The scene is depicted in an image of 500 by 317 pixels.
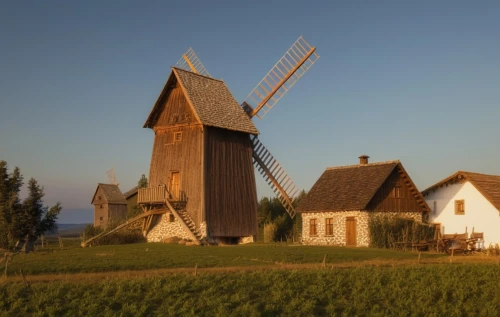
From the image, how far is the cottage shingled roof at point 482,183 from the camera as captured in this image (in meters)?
42.9

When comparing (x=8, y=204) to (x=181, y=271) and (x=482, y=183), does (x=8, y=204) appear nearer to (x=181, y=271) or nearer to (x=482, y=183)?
(x=181, y=271)

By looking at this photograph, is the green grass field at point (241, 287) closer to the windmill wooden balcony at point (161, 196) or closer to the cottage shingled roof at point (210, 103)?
the windmill wooden balcony at point (161, 196)

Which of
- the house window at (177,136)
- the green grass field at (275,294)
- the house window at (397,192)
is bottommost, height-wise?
the green grass field at (275,294)

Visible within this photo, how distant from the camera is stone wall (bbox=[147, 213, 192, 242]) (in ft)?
141

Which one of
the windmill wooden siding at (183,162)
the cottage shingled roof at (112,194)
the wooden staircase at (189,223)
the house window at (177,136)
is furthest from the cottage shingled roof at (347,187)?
the cottage shingled roof at (112,194)

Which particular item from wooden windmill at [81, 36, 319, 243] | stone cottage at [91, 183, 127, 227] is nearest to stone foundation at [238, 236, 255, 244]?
wooden windmill at [81, 36, 319, 243]

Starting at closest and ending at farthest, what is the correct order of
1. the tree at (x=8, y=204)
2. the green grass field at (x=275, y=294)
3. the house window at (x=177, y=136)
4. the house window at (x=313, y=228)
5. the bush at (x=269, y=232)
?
the green grass field at (x=275, y=294) < the tree at (x=8, y=204) < the house window at (x=177, y=136) < the house window at (x=313, y=228) < the bush at (x=269, y=232)

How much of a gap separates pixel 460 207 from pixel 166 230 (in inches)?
845

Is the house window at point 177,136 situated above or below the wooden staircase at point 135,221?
above

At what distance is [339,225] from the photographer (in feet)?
149

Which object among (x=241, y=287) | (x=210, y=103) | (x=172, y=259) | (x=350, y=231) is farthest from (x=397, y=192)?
(x=241, y=287)

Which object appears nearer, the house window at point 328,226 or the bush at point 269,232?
the house window at point 328,226

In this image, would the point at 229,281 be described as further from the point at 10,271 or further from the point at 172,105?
the point at 172,105

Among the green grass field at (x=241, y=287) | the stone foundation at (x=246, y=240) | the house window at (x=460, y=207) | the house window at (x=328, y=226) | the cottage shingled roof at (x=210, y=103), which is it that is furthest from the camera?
the house window at (x=328, y=226)
